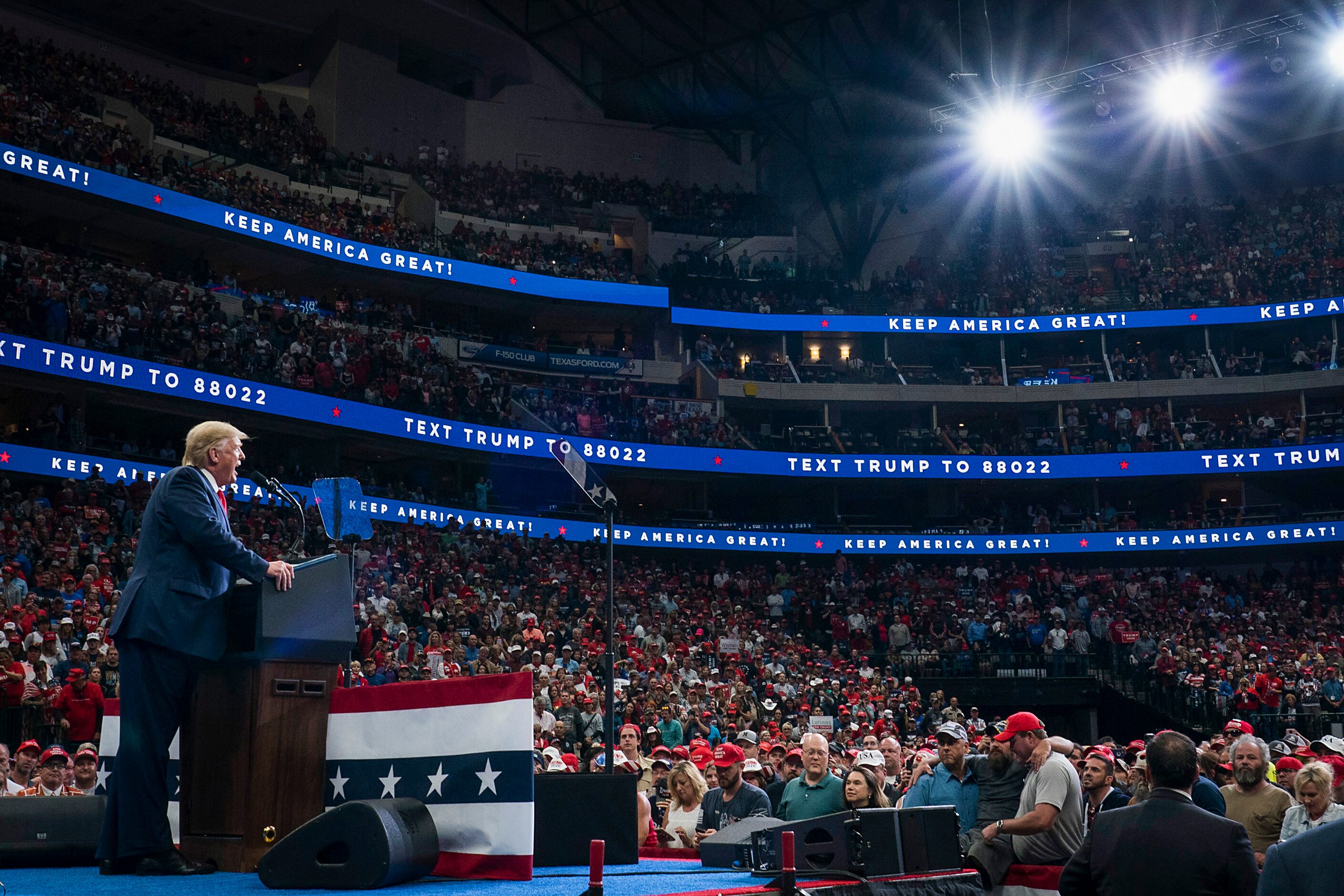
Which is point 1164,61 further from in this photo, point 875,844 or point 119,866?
point 119,866

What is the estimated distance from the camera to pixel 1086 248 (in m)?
39.0

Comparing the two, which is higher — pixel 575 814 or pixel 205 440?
pixel 205 440

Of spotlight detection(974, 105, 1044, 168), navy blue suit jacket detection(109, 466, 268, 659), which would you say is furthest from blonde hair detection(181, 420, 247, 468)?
spotlight detection(974, 105, 1044, 168)

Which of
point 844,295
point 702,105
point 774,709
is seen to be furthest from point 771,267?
point 774,709

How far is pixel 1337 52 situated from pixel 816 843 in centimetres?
2685

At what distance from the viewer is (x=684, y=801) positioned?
8.71 metres

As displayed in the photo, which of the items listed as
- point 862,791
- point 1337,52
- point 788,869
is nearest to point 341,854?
point 788,869

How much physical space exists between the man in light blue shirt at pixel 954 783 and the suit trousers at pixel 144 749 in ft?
16.7

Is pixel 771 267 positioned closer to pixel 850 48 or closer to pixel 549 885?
pixel 850 48

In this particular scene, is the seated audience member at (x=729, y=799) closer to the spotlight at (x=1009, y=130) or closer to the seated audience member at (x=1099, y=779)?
the seated audience member at (x=1099, y=779)

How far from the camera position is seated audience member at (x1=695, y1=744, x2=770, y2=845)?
783cm

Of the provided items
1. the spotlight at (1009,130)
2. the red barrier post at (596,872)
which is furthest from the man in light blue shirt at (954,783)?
the spotlight at (1009,130)

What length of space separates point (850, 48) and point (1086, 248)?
10048 millimetres

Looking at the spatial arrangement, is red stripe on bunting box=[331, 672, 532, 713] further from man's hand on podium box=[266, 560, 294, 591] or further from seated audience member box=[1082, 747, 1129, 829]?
seated audience member box=[1082, 747, 1129, 829]
